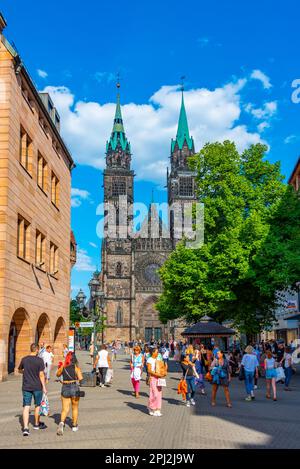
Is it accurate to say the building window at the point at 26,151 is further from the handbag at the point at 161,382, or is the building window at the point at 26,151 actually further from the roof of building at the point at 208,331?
the handbag at the point at 161,382

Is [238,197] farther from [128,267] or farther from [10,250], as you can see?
[128,267]

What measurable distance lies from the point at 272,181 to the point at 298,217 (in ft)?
12.0

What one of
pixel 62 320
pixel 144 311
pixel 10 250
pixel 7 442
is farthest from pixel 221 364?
pixel 144 311

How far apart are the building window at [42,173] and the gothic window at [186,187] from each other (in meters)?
75.8

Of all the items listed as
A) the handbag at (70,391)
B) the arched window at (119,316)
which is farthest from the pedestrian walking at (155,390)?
the arched window at (119,316)

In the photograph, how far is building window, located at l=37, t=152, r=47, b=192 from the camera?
29159 millimetres

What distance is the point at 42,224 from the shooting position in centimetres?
2953

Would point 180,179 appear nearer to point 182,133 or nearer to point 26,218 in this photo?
point 182,133

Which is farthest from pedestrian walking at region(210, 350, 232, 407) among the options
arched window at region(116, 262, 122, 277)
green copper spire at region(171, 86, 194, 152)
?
green copper spire at region(171, 86, 194, 152)

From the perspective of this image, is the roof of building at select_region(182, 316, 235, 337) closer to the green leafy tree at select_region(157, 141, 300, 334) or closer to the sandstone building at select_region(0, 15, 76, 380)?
the green leafy tree at select_region(157, 141, 300, 334)

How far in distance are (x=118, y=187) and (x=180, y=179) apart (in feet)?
39.2

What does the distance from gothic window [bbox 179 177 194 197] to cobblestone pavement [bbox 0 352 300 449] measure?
289 ft

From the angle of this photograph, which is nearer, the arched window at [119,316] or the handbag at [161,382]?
the handbag at [161,382]

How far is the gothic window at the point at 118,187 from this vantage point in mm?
104625
